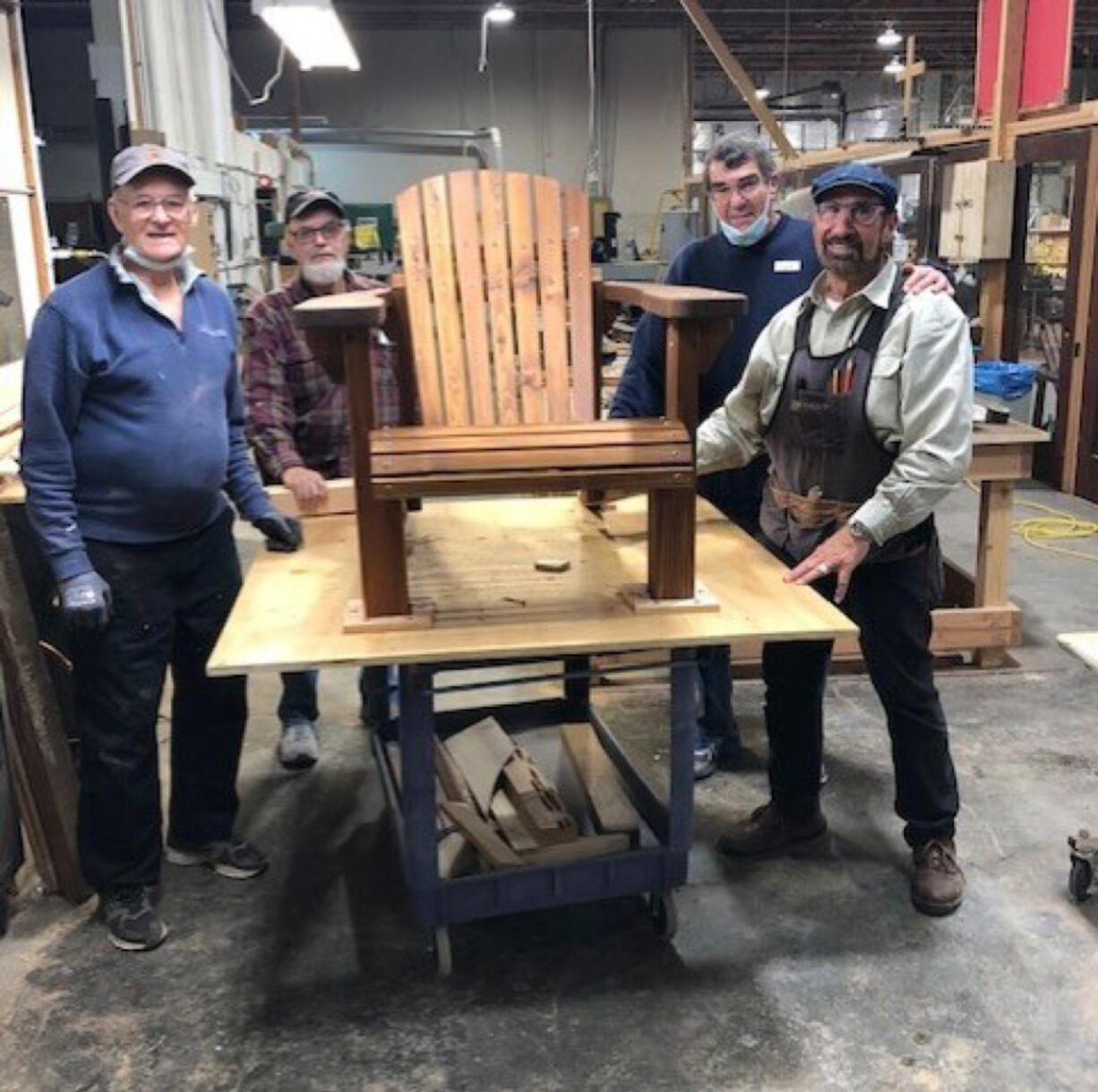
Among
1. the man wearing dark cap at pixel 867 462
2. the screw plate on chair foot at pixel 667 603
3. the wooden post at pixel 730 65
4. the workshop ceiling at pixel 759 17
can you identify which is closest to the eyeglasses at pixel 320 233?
the man wearing dark cap at pixel 867 462

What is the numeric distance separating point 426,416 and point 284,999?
1.12 meters

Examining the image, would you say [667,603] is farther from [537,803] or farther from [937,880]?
[937,880]

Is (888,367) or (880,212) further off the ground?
(880,212)

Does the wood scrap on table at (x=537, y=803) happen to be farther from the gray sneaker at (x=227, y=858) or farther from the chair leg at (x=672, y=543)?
the chair leg at (x=672, y=543)

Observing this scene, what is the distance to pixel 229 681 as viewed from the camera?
255 centimetres

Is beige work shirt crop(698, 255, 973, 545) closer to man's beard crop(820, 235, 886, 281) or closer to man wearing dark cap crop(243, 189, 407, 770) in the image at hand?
man's beard crop(820, 235, 886, 281)

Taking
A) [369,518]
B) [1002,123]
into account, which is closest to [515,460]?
[369,518]

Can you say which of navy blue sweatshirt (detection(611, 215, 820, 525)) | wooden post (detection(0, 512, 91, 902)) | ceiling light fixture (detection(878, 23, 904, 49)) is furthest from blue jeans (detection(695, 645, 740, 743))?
ceiling light fixture (detection(878, 23, 904, 49))

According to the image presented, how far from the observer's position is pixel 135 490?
2203 millimetres

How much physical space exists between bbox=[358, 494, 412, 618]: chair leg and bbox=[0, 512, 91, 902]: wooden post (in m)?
1.05

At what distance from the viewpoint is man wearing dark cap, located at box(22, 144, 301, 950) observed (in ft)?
6.89

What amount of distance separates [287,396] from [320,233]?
41 cm

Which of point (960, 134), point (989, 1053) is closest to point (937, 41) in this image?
point (960, 134)

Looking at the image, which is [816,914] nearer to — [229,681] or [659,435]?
[659,435]
